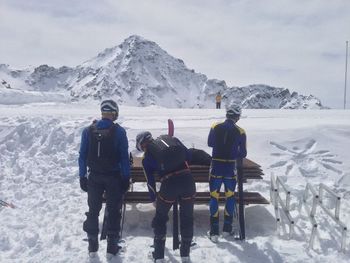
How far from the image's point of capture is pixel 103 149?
7164 millimetres

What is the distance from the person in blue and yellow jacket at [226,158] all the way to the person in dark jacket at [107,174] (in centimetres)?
177

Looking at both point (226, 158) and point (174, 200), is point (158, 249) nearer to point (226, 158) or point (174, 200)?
point (174, 200)

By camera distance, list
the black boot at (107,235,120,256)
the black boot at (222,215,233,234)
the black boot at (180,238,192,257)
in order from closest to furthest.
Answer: the black boot at (180,238,192,257), the black boot at (107,235,120,256), the black boot at (222,215,233,234)

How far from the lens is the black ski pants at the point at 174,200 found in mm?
6969

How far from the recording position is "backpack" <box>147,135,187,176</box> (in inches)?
273

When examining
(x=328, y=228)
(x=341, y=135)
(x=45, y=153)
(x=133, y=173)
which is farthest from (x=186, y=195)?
(x=341, y=135)

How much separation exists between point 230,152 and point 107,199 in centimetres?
Answer: 237

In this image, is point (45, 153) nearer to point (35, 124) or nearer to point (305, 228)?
point (35, 124)

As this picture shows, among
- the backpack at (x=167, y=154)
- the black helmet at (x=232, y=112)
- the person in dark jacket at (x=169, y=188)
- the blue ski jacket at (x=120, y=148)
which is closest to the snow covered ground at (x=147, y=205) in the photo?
the person in dark jacket at (x=169, y=188)

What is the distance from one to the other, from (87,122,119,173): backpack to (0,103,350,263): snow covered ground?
1.43 metres

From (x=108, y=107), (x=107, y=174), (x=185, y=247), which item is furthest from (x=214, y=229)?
(x=108, y=107)

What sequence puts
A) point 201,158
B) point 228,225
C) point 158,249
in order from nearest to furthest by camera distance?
point 158,249 → point 228,225 → point 201,158

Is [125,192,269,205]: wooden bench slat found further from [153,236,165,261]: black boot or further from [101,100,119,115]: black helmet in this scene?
[101,100,119,115]: black helmet

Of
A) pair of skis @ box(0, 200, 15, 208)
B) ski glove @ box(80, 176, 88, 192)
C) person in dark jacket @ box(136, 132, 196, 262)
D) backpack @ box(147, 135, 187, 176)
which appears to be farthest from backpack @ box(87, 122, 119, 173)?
pair of skis @ box(0, 200, 15, 208)
